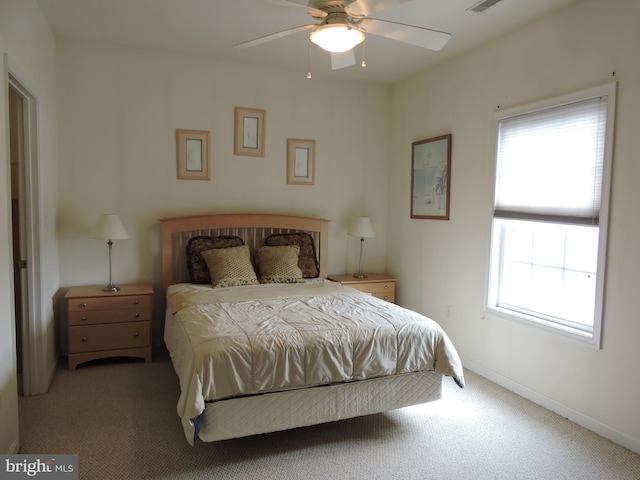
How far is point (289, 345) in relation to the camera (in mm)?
2400

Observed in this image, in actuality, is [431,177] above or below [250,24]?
below

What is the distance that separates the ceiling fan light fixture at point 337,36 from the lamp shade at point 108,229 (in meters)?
2.30

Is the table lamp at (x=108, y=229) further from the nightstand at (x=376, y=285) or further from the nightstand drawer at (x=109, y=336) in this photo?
the nightstand at (x=376, y=285)

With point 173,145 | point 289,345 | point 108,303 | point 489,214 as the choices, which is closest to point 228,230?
point 173,145

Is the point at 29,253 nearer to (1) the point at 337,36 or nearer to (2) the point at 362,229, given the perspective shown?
(1) the point at 337,36

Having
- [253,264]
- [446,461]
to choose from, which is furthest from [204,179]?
[446,461]

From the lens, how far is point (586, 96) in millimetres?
2779

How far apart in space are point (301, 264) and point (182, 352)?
1.77 m

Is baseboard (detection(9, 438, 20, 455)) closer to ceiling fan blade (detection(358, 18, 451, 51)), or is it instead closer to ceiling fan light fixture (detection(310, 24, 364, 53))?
ceiling fan light fixture (detection(310, 24, 364, 53))

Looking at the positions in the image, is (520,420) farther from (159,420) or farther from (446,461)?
(159,420)

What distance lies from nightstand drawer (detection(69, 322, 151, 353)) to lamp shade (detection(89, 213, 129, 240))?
73 centimetres

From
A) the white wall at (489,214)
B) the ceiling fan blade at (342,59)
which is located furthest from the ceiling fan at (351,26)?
the white wall at (489,214)

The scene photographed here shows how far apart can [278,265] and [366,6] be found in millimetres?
2350

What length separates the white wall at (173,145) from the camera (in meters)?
3.83
